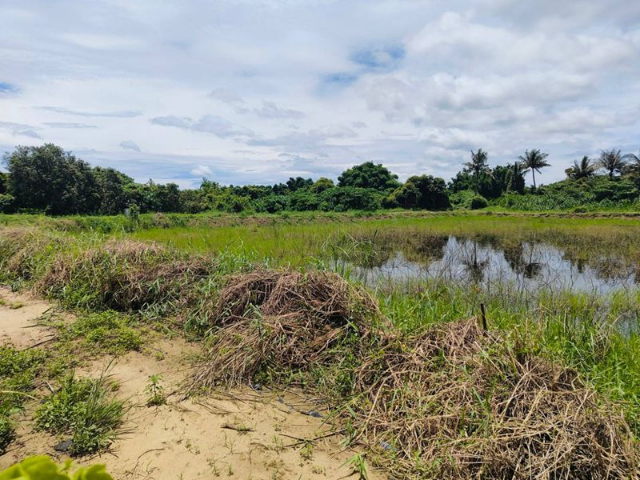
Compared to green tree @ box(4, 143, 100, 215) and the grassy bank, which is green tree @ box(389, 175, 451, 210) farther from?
the grassy bank

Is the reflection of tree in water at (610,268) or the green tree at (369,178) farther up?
the green tree at (369,178)

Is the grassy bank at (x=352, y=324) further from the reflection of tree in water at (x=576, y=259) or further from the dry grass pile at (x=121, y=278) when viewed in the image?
the reflection of tree in water at (x=576, y=259)

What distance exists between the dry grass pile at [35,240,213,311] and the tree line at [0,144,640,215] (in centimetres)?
1715

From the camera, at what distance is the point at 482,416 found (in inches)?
Result: 98.9

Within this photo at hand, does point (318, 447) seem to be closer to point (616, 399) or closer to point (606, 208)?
point (616, 399)

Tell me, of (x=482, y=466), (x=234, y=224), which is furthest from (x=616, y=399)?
(x=234, y=224)

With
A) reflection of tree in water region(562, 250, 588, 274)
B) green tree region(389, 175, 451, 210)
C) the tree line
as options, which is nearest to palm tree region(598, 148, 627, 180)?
the tree line

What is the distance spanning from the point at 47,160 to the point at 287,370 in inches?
836

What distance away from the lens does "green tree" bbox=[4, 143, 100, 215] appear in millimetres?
18703

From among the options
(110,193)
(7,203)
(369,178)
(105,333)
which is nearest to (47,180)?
(7,203)

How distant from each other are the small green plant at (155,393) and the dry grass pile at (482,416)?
56.3 inches

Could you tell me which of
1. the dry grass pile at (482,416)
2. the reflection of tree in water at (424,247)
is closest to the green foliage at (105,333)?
the dry grass pile at (482,416)

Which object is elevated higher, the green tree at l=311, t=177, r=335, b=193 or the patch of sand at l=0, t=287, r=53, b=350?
the green tree at l=311, t=177, r=335, b=193

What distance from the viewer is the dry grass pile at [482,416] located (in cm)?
216
